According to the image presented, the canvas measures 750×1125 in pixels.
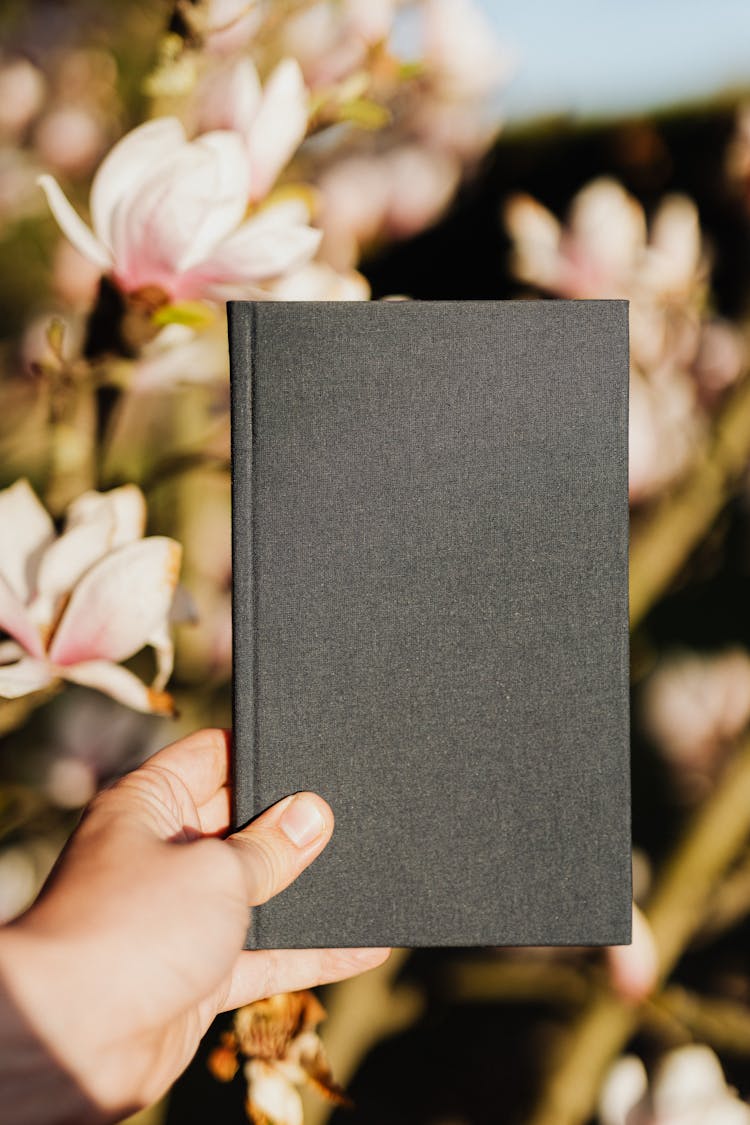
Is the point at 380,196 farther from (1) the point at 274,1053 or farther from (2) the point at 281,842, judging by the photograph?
(1) the point at 274,1053

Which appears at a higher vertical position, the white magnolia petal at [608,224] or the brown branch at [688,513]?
the white magnolia petal at [608,224]

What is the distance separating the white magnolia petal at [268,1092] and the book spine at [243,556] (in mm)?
297

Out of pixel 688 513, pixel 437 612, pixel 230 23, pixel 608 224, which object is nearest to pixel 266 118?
pixel 230 23

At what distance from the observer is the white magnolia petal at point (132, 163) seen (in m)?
0.70

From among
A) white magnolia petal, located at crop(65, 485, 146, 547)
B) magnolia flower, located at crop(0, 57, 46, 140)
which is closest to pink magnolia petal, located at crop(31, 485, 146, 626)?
white magnolia petal, located at crop(65, 485, 146, 547)

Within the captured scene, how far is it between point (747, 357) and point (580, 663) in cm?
46

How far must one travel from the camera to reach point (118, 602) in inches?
27.5

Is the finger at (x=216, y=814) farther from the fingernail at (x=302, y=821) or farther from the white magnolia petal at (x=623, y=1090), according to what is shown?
the white magnolia petal at (x=623, y=1090)

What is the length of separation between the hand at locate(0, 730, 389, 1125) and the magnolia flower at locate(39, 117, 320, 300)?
390 millimetres

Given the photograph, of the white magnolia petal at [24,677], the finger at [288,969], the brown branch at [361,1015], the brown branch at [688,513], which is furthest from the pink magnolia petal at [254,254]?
the brown branch at [361,1015]

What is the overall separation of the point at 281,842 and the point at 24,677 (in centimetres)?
23

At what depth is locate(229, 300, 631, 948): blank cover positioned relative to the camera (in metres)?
0.63

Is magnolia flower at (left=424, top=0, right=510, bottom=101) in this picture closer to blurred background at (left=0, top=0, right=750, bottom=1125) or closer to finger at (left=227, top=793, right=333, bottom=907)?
blurred background at (left=0, top=0, right=750, bottom=1125)

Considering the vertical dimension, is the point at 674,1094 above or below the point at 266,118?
below
